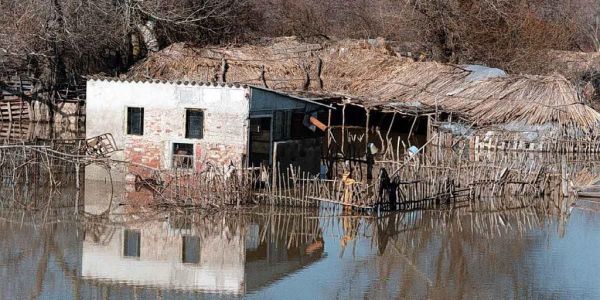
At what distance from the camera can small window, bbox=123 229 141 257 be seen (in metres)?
16.5

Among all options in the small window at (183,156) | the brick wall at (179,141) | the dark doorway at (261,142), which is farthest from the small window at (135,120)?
the dark doorway at (261,142)

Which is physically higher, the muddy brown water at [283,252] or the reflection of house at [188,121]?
the reflection of house at [188,121]

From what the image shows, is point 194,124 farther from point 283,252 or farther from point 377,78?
point 377,78

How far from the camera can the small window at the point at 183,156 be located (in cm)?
2205

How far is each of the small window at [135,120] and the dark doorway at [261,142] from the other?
2435mm

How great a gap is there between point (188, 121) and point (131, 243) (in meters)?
5.46

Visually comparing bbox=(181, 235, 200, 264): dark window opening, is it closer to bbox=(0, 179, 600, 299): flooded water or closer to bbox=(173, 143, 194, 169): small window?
bbox=(0, 179, 600, 299): flooded water

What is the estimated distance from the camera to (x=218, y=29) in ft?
143

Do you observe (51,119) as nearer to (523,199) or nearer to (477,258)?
(523,199)

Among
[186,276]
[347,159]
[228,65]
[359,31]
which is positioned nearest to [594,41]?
[359,31]

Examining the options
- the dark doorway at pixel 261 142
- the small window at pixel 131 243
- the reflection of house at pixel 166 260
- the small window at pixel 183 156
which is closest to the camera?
the reflection of house at pixel 166 260

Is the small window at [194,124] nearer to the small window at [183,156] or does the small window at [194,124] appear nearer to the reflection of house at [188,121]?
the reflection of house at [188,121]

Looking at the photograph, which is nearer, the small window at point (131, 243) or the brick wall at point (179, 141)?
the small window at point (131, 243)

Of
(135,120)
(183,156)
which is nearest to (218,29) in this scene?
(135,120)
